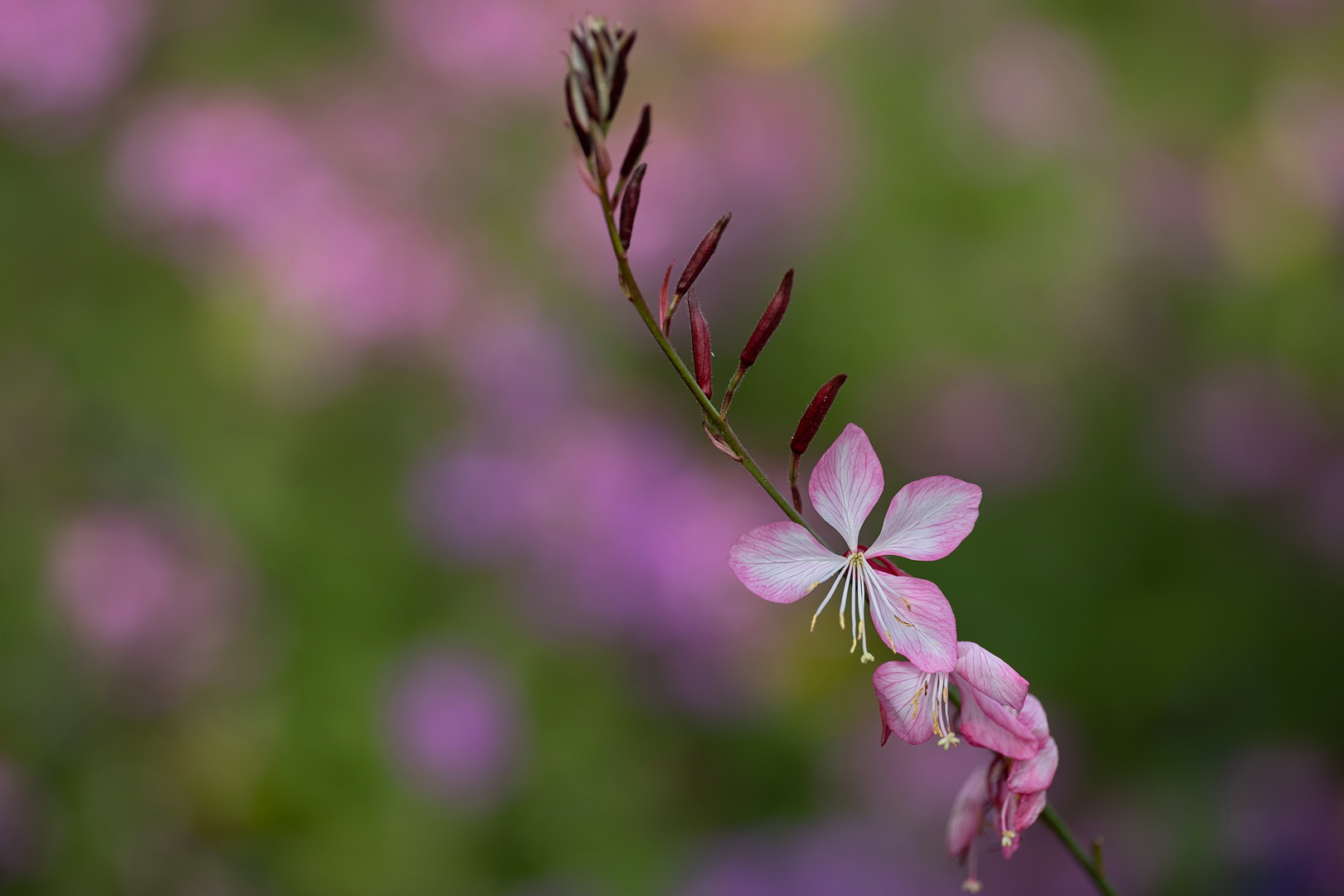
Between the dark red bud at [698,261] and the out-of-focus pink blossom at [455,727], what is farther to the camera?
the out-of-focus pink blossom at [455,727]

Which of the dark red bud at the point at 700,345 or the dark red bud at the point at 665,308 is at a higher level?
the dark red bud at the point at 665,308

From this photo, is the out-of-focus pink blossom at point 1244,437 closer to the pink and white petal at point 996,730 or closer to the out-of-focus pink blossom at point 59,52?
the pink and white petal at point 996,730

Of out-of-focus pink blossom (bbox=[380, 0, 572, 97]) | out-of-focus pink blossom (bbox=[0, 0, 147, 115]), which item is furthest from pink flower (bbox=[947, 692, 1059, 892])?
out-of-focus pink blossom (bbox=[0, 0, 147, 115])

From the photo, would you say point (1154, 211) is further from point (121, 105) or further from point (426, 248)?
point (121, 105)

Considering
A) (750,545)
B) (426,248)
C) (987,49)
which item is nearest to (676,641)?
(426,248)

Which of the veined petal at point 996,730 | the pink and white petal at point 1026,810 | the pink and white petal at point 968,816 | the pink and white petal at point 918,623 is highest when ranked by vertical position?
the pink and white petal at point 918,623

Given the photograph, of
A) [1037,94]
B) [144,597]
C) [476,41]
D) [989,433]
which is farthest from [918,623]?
[1037,94]

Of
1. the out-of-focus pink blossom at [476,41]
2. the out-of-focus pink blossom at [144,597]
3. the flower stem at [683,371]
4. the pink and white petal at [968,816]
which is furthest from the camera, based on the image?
the out-of-focus pink blossom at [476,41]

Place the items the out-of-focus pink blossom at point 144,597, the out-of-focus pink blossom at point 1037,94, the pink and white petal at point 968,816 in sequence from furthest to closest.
Answer: the out-of-focus pink blossom at point 1037,94 < the out-of-focus pink blossom at point 144,597 < the pink and white petal at point 968,816

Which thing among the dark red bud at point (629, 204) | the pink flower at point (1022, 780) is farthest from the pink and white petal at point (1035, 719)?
the dark red bud at point (629, 204)
